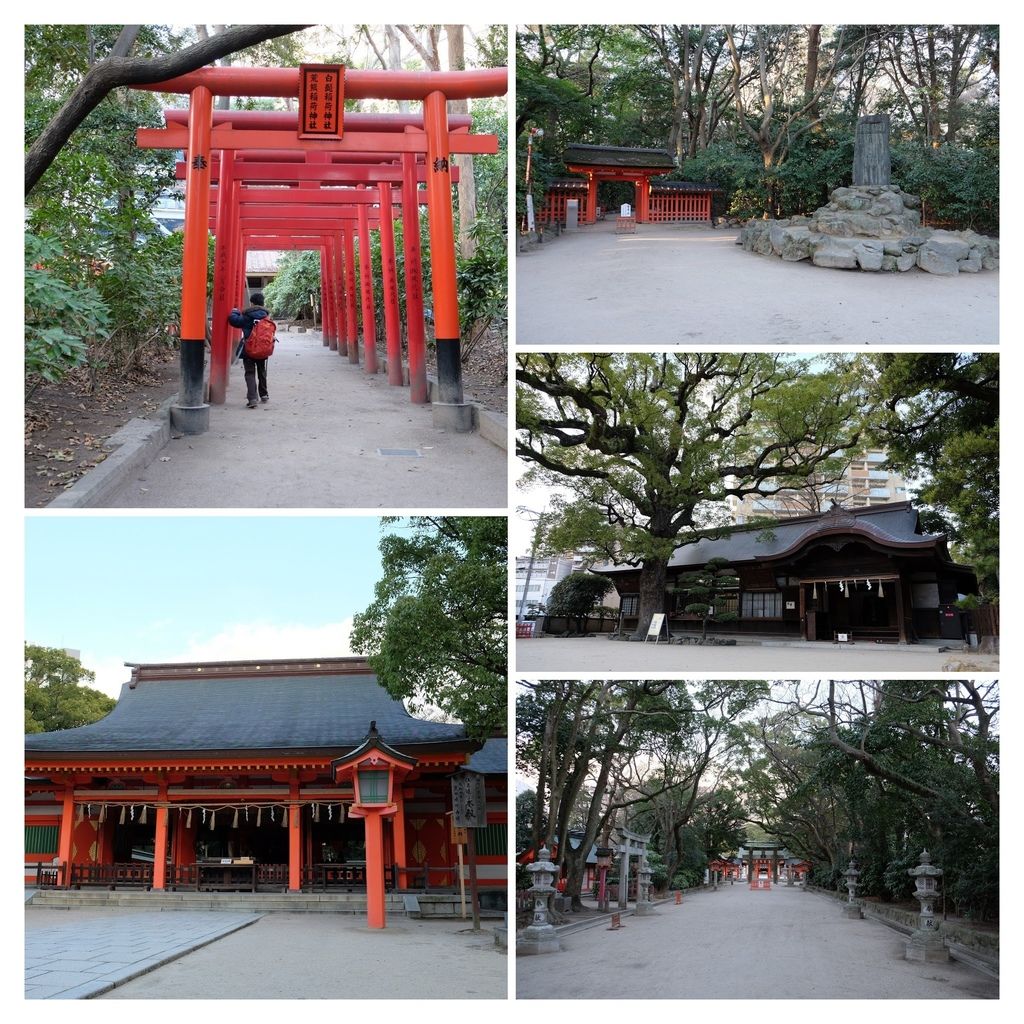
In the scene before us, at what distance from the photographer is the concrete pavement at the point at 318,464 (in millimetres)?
5355

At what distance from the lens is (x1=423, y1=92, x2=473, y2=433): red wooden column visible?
24.1 feet

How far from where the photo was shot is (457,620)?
6.29m

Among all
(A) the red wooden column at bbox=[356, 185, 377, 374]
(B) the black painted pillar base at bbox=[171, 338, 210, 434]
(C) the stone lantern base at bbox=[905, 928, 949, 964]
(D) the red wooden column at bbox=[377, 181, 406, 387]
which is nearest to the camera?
(C) the stone lantern base at bbox=[905, 928, 949, 964]

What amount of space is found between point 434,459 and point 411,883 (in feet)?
16.8

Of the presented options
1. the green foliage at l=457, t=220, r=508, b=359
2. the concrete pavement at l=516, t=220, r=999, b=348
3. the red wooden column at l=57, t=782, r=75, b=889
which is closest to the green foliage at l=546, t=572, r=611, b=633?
the concrete pavement at l=516, t=220, r=999, b=348

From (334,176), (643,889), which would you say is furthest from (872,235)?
(643,889)

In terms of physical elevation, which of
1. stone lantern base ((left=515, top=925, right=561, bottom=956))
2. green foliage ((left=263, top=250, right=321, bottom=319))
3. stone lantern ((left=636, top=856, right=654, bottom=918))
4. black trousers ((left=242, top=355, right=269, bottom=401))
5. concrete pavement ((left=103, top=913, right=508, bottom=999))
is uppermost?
green foliage ((left=263, top=250, right=321, bottom=319))

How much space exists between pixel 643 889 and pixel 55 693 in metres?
8.66

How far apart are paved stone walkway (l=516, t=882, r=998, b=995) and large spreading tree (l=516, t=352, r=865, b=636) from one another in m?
2.61

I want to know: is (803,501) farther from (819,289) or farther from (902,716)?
(902,716)

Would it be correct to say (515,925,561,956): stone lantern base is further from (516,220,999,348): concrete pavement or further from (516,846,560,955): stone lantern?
(516,220,999,348): concrete pavement

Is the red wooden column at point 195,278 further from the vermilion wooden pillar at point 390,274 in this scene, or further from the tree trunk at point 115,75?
the vermilion wooden pillar at point 390,274

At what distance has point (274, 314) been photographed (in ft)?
97.3

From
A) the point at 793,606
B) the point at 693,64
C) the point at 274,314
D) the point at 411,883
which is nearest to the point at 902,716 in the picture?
the point at 793,606
